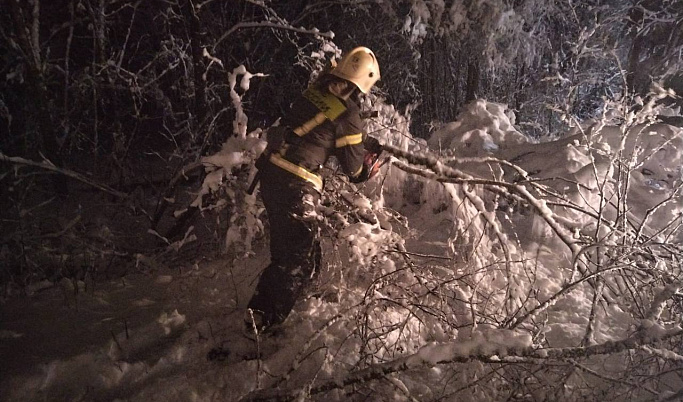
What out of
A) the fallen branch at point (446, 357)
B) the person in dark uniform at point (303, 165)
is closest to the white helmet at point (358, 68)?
the person in dark uniform at point (303, 165)

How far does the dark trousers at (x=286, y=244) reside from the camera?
308 cm

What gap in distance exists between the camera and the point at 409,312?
2.98 m

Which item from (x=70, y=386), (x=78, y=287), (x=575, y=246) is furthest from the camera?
(x=78, y=287)

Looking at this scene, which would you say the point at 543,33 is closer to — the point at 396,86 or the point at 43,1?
the point at 396,86

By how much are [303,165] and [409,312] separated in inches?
48.9

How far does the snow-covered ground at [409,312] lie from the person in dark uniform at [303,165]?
0.76 ft

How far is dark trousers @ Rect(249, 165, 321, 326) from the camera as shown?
3076 mm

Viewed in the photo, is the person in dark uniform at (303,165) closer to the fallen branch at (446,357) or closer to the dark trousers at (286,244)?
the dark trousers at (286,244)

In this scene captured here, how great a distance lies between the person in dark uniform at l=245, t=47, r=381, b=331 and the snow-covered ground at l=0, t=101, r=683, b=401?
0.23 m

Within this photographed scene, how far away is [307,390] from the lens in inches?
86.6

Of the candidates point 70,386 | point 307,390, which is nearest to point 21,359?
point 70,386

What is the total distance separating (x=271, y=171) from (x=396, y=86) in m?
8.04

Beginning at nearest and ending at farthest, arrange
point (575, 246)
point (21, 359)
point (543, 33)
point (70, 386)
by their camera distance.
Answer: point (70, 386), point (21, 359), point (575, 246), point (543, 33)

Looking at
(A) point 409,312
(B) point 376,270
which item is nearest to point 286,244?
(B) point 376,270
